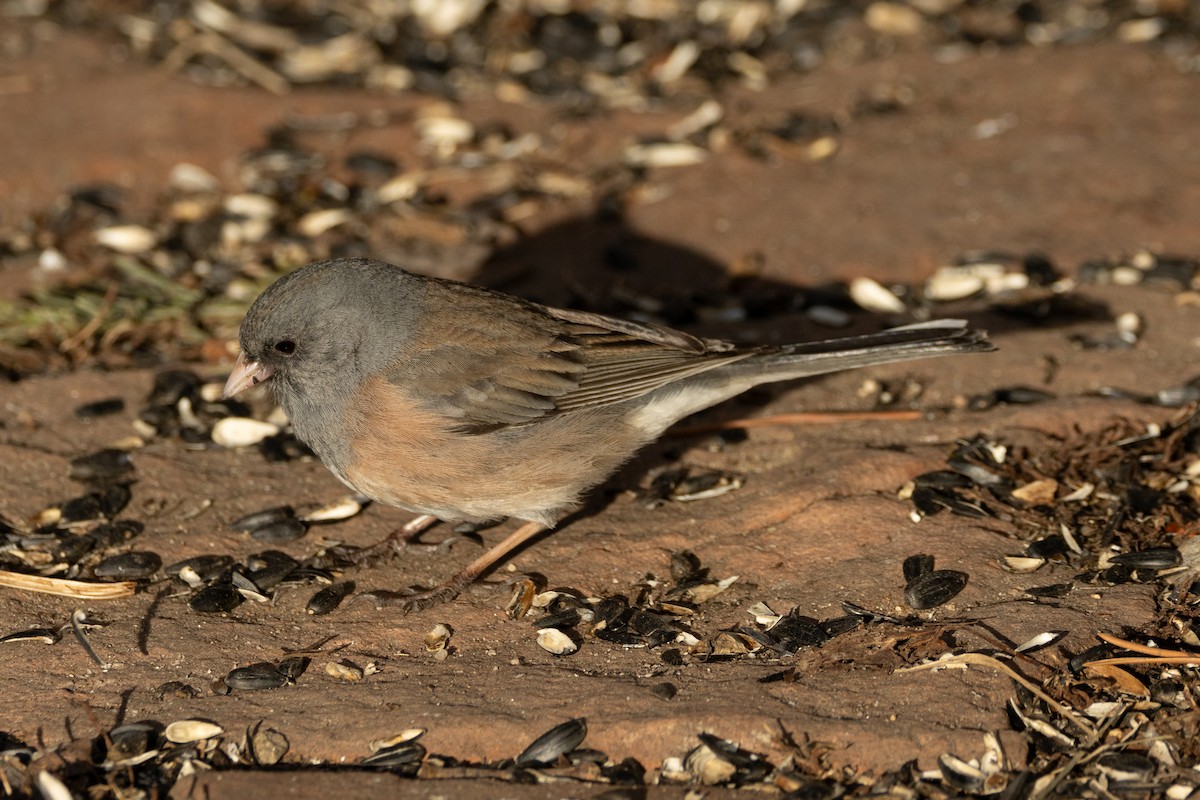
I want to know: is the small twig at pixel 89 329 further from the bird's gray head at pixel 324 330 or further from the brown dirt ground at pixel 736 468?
the bird's gray head at pixel 324 330

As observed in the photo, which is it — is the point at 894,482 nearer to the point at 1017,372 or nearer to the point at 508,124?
the point at 1017,372

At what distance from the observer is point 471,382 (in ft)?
13.2

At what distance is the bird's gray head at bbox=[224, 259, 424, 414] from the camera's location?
4.01 m

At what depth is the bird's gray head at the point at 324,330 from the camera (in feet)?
13.1

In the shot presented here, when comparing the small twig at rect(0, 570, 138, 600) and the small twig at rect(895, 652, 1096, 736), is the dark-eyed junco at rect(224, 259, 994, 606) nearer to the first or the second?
the small twig at rect(0, 570, 138, 600)

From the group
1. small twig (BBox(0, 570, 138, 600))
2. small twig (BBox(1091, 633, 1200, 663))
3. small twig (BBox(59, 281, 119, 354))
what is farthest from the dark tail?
small twig (BBox(59, 281, 119, 354))

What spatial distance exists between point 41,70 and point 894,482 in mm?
5898

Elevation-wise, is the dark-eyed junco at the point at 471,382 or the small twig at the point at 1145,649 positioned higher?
the dark-eyed junco at the point at 471,382

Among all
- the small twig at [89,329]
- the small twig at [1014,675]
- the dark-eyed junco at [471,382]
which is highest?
the dark-eyed junco at [471,382]

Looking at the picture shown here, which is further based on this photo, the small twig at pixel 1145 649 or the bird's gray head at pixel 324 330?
the bird's gray head at pixel 324 330

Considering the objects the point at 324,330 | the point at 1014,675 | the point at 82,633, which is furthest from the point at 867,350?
the point at 82,633

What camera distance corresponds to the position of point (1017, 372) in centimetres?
488

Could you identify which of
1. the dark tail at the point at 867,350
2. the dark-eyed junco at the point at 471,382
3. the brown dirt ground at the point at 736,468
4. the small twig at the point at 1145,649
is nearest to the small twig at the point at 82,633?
the brown dirt ground at the point at 736,468

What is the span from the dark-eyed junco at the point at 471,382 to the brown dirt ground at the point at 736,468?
13.3 inches
